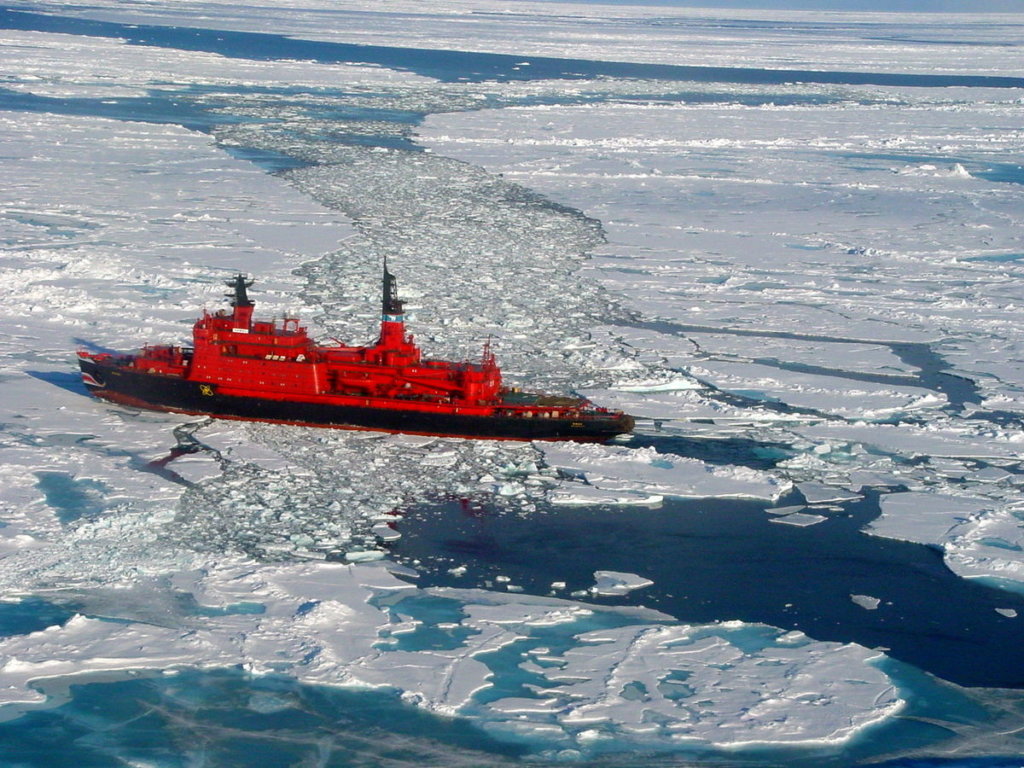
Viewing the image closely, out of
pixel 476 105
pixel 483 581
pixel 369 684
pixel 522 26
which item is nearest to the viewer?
pixel 369 684

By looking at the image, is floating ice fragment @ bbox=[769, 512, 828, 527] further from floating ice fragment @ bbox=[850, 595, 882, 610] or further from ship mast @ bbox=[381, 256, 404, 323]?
ship mast @ bbox=[381, 256, 404, 323]

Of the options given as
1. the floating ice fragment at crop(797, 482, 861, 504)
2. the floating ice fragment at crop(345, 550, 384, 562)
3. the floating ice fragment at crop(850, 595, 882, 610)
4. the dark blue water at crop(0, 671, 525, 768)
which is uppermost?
the floating ice fragment at crop(797, 482, 861, 504)

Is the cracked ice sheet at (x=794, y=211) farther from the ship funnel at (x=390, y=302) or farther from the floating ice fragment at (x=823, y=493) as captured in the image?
the ship funnel at (x=390, y=302)

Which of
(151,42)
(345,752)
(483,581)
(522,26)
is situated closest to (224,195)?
(483,581)

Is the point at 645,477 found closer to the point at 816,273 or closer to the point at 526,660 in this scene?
the point at 526,660

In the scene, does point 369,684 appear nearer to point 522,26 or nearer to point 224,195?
point 224,195

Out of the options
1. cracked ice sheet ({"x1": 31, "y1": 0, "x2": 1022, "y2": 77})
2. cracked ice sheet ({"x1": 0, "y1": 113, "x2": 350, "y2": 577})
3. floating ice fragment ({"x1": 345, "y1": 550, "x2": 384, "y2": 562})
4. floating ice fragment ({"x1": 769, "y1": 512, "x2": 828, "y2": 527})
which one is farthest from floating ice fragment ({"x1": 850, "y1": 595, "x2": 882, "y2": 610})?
cracked ice sheet ({"x1": 31, "y1": 0, "x2": 1022, "y2": 77})
